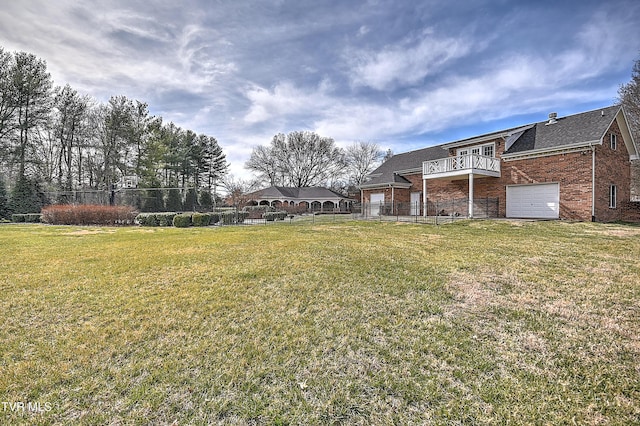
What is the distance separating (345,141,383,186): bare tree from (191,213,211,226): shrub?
33336 mm

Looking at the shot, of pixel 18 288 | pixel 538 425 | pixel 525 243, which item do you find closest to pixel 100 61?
pixel 18 288

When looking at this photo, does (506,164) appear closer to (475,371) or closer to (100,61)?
(475,371)

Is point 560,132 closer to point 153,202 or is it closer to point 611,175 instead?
point 611,175

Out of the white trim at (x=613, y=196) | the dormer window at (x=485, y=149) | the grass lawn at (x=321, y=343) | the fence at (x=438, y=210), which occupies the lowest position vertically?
the grass lawn at (x=321, y=343)

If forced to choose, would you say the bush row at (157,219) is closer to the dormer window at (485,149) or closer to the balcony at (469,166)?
the balcony at (469,166)

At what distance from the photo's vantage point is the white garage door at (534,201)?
14531mm

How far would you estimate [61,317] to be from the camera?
3.57m

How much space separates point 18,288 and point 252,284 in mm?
3646

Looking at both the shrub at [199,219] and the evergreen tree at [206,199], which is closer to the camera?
the shrub at [199,219]

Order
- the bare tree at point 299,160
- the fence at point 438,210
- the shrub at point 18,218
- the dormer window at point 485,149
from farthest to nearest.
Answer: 1. the bare tree at point 299,160
2. the shrub at point 18,218
3. the dormer window at point 485,149
4. the fence at point 438,210

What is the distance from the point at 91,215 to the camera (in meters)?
18.2

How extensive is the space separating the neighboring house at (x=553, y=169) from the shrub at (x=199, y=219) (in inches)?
544

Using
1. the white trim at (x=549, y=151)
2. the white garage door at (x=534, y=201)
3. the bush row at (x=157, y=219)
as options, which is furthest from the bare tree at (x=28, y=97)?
the white garage door at (x=534, y=201)

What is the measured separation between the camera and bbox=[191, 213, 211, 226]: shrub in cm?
1652
